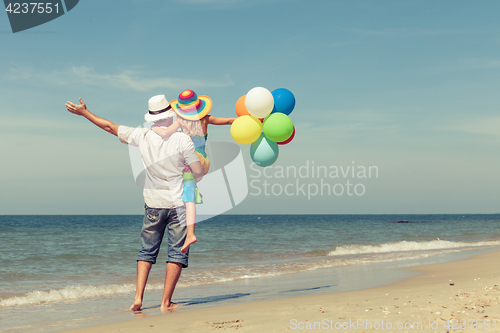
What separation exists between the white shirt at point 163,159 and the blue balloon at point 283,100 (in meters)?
1.52

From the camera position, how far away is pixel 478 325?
9.44 ft

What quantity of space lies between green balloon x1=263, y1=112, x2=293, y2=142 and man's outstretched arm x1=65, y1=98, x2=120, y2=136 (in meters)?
1.79

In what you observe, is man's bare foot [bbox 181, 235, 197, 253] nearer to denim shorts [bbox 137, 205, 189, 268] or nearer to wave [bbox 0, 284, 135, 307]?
denim shorts [bbox 137, 205, 189, 268]

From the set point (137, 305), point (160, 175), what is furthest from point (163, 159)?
point (137, 305)

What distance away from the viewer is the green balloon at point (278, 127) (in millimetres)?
4934

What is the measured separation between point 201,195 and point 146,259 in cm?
88

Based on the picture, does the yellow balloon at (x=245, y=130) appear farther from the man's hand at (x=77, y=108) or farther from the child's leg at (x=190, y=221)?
the man's hand at (x=77, y=108)

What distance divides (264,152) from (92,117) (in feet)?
6.67

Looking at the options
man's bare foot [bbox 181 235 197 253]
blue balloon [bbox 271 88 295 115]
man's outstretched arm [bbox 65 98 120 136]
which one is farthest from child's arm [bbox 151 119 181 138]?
blue balloon [bbox 271 88 295 115]

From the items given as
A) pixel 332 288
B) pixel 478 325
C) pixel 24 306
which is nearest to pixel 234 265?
pixel 332 288

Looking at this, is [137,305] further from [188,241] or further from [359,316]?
[359,316]

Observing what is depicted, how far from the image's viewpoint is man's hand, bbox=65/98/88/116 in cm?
405

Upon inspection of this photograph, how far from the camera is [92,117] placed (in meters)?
4.11

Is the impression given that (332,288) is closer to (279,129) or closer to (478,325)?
(279,129)
